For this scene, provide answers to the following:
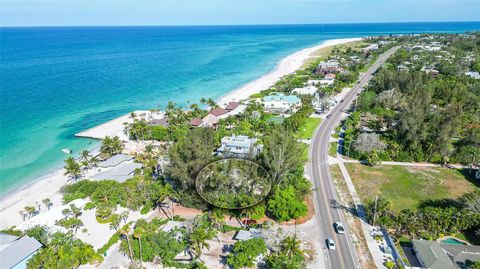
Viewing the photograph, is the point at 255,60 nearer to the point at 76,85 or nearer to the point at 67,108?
the point at 76,85

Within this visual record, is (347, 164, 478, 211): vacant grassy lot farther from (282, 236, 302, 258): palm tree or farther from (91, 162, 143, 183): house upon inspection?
(91, 162, 143, 183): house

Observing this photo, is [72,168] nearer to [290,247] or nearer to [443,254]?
[290,247]

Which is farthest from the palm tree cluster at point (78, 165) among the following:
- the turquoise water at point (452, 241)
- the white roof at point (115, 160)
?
the turquoise water at point (452, 241)

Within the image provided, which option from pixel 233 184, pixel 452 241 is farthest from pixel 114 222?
pixel 452 241

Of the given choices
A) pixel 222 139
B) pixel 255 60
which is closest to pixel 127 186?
pixel 222 139

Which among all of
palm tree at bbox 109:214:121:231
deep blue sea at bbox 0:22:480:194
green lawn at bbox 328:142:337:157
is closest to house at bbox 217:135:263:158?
green lawn at bbox 328:142:337:157
